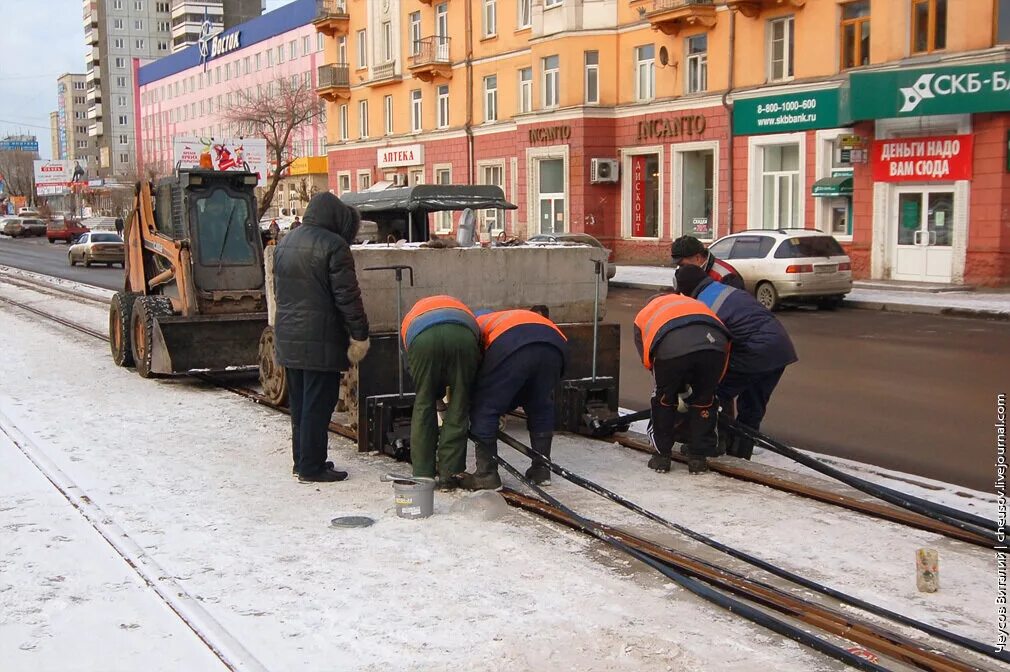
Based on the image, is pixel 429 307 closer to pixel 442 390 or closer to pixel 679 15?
pixel 442 390

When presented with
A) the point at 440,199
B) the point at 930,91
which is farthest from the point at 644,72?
the point at 440,199

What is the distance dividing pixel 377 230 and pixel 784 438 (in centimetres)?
980

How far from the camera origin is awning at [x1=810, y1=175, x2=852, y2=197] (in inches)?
1027

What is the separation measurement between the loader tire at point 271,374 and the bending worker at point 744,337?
13.1 feet

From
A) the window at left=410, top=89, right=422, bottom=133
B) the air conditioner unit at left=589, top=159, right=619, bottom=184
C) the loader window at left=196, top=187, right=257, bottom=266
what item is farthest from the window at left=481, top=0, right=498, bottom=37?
the loader window at left=196, top=187, right=257, bottom=266

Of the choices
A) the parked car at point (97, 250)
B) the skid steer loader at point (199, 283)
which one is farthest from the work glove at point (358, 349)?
the parked car at point (97, 250)

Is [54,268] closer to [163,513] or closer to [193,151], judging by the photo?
[193,151]

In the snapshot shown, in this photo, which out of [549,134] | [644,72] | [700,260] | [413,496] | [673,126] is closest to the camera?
[413,496]

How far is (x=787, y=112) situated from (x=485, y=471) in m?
22.5

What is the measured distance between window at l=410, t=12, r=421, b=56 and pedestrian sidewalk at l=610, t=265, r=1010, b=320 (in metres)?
19.6

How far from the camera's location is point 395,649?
14.9 feet

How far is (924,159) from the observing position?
24.0m

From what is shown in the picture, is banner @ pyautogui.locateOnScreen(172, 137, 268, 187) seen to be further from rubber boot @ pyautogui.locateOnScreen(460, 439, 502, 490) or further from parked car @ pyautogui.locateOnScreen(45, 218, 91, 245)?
rubber boot @ pyautogui.locateOnScreen(460, 439, 502, 490)

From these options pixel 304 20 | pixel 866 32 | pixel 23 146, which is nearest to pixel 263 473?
pixel 866 32
